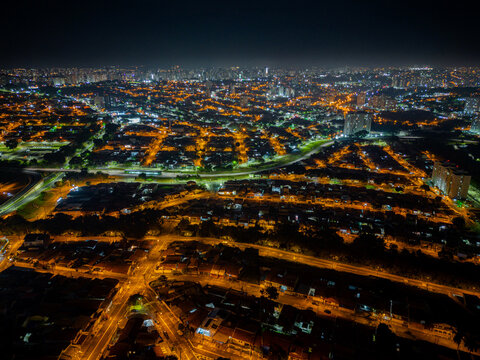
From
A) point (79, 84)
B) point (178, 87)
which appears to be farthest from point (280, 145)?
point (79, 84)

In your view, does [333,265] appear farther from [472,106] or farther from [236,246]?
[472,106]

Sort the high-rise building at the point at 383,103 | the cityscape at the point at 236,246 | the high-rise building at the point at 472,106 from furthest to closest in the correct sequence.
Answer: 1. the high-rise building at the point at 383,103
2. the high-rise building at the point at 472,106
3. the cityscape at the point at 236,246

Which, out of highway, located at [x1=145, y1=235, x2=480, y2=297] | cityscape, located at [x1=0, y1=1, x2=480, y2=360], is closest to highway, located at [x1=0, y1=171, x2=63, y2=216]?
cityscape, located at [x1=0, y1=1, x2=480, y2=360]

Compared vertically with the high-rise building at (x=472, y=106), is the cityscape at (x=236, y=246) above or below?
below

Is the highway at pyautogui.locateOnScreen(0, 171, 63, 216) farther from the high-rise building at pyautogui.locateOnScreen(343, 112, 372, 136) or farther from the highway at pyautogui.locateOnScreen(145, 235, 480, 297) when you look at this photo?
the high-rise building at pyautogui.locateOnScreen(343, 112, 372, 136)

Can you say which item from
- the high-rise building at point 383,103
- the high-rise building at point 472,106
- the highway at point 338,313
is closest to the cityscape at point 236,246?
the highway at point 338,313

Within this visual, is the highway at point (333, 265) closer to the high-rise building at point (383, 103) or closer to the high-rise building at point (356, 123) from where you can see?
the high-rise building at point (356, 123)
